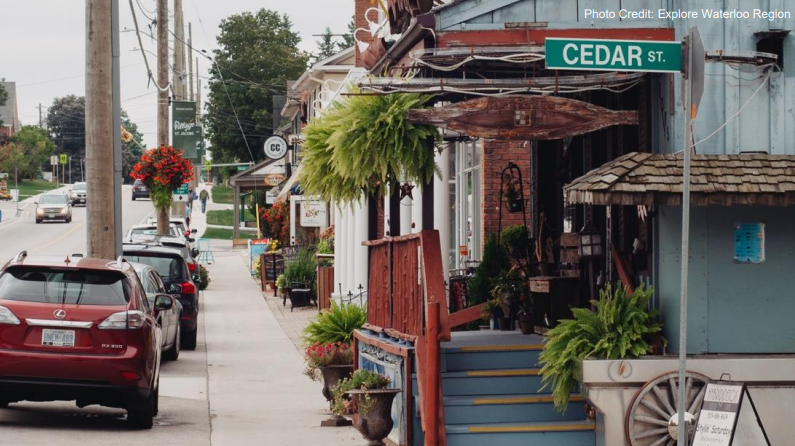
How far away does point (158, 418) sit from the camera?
1350cm

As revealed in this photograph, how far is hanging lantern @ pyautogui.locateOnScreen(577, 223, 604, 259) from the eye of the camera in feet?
39.8

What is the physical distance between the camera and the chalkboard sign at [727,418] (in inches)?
349

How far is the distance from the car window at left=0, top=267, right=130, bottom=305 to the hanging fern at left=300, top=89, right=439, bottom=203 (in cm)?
249

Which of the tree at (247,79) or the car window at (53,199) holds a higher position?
the tree at (247,79)

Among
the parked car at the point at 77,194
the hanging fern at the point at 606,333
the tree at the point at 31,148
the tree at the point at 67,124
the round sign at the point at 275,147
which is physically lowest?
the hanging fern at the point at 606,333

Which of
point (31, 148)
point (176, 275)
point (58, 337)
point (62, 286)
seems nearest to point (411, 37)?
point (62, 286)

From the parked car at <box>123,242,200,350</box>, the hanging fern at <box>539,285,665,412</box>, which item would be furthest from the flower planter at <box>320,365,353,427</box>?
the parked car at <box>123,242,200,350</box>

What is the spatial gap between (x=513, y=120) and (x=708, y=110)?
1591mm

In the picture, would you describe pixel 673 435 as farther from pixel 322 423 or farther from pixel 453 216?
pixel 453 216

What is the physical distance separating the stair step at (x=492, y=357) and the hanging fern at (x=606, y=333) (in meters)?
1.61

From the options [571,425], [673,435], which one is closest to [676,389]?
[673,435]

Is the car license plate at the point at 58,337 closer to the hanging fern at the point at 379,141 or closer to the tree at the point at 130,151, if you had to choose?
the hanging fern at the point at 379,141

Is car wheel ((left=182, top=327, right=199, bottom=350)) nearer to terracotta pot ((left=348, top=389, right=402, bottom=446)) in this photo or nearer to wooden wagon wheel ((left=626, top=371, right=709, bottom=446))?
terracotta pot ((left=348, top=389, right=402, bottom=446))

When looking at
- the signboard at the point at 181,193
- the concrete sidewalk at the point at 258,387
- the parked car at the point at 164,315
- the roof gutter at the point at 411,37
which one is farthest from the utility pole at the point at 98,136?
the signboard at the point at 181,193
